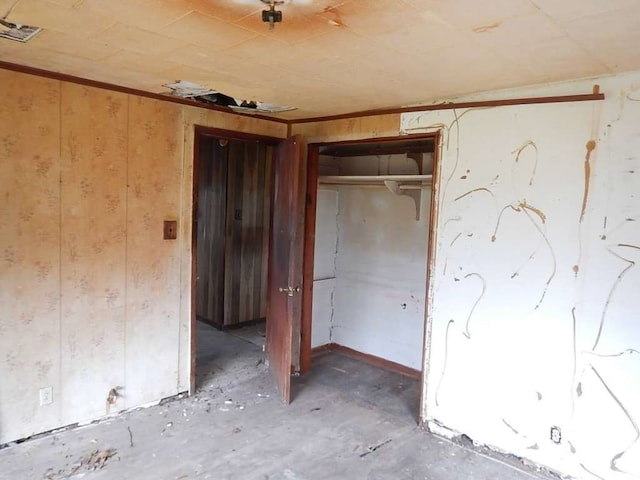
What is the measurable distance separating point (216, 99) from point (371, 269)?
2294 mm

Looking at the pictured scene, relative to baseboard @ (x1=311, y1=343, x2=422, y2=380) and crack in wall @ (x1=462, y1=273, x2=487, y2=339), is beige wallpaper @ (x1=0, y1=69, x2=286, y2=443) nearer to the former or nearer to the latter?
baseboard @ (x1=311, y1=343, x2=422, y2=380)

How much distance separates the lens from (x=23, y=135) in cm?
260

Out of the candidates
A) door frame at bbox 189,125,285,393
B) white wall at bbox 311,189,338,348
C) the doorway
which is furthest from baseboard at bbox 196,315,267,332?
door frame at bbox 189,125,285,393

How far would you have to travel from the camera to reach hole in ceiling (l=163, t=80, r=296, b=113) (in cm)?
289

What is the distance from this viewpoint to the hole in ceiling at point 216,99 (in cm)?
289

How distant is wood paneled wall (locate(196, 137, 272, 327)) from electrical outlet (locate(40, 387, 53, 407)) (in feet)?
8.39

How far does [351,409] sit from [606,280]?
78.6 inches

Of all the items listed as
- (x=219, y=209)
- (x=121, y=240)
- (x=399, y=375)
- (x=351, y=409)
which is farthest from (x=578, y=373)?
(x=219, y=209)

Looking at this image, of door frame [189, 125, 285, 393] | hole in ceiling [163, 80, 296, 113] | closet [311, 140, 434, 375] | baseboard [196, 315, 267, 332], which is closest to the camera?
hole in ceiling [163, 80, 296, 113]

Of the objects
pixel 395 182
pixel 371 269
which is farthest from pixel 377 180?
pixel 371 269

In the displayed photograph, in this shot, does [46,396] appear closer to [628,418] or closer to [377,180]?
[377,180]

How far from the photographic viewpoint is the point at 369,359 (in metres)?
4.54

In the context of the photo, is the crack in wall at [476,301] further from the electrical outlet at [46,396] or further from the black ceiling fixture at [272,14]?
the electrical outlet at [46,396]

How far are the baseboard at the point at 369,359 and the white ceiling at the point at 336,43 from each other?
2.57 m
